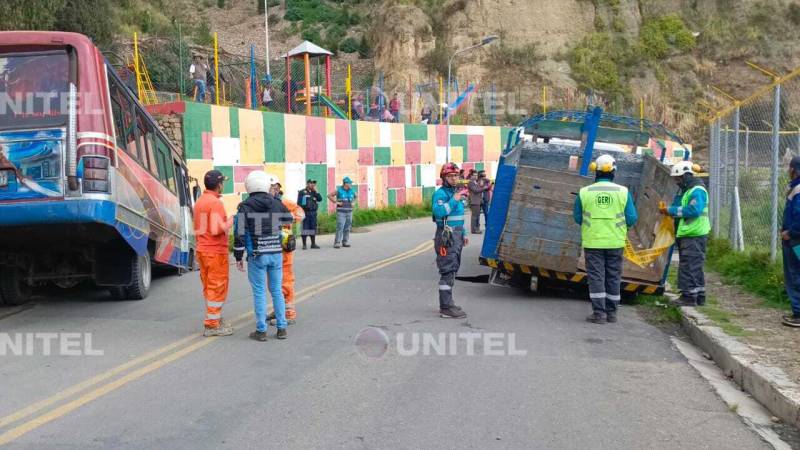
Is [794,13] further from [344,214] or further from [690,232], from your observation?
[690,232]

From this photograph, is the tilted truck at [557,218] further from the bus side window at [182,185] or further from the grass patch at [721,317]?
the bus side window at [182,185]

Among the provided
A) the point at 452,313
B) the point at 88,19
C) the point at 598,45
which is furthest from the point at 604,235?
the point at 598,45

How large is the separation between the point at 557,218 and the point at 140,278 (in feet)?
18.9

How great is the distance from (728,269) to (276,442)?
10007 mm

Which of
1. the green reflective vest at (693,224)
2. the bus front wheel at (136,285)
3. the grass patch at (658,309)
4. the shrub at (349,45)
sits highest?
the shrub at (349,45)

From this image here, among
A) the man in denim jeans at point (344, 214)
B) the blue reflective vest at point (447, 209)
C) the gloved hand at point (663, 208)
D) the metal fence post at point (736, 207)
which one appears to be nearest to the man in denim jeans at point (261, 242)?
the blue reflective vest at point (447, 209)

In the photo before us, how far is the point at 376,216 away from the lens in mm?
29750

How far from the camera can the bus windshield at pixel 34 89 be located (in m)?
8.44

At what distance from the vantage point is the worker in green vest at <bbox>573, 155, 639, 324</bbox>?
9.36 meters

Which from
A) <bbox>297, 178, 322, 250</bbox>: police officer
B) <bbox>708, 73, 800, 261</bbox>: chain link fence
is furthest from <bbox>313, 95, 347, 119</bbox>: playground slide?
<bbox>708, 73, 800, 261</bbox>: chain link fence

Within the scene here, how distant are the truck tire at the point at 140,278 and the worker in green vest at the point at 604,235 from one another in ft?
18.7

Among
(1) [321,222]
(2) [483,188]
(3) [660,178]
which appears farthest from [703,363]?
(1) [321,222]

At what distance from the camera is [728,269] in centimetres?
1280

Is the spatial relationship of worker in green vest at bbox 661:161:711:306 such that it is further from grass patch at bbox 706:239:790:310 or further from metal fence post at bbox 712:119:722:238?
metal fence post at bbox 712:119:722:238
